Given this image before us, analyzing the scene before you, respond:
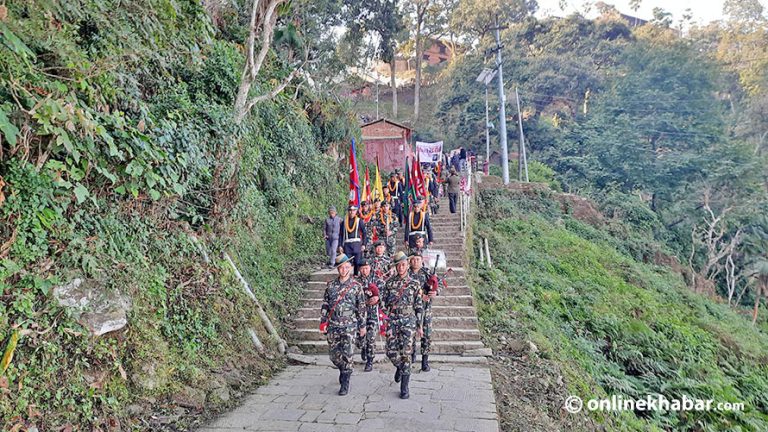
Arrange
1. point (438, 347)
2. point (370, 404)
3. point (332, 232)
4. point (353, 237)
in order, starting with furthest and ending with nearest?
point (332, 232) < point (353, 237) < point (438, 347) < point (370, 404)

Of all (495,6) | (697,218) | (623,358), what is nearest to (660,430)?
(623,358)

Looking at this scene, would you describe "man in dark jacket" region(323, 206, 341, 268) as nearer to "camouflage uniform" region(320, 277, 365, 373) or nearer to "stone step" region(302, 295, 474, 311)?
"stone step" region(302, 295, 474, 311)

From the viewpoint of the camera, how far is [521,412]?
18.8ft

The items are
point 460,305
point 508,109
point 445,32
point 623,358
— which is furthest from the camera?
point 445,32

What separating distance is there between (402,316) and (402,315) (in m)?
0.01

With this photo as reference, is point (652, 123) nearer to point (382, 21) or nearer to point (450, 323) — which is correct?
point (382, 21)

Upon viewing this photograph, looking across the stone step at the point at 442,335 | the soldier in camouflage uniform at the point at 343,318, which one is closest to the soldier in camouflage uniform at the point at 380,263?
the stone step at the point at 442,335

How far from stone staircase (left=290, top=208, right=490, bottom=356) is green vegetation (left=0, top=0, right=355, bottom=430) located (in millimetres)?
517

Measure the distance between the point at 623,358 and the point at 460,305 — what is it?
4244 millimetres

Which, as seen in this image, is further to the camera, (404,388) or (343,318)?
(343,318)

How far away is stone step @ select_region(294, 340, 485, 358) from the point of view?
7402 millimetres

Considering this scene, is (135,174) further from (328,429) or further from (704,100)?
(704,100)

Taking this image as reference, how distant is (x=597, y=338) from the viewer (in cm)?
1055

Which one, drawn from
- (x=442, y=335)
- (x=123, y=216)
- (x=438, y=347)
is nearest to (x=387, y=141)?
(x=442, y=335)
